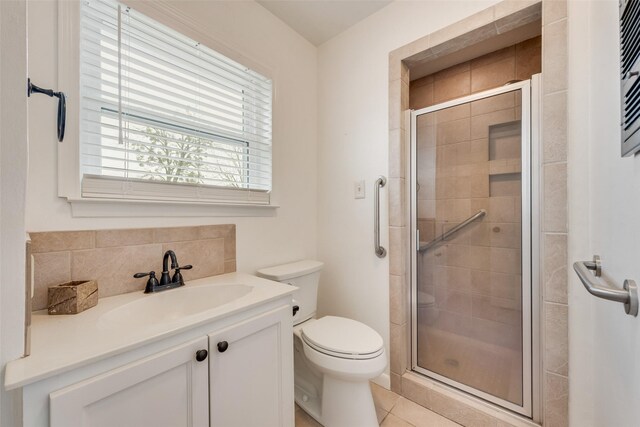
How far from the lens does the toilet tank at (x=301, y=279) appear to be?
153 centimetres

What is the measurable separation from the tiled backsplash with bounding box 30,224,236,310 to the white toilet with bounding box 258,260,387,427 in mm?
334

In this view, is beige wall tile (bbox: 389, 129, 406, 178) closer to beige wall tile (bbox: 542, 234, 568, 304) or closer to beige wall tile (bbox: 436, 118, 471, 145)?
beige wall tile (bbox: 436, 118, 471, 145)

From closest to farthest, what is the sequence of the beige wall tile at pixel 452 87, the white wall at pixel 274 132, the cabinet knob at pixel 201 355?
1. the cabinet knob at pixel 201 355
2. the white wall at pixel 274 132
3. the beige wall tile at pixel 452 87

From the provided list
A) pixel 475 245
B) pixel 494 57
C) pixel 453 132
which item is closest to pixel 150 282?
pixel 475 245

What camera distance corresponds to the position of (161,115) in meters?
1.22

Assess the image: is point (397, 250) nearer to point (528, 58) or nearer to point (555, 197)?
point (555, 197)

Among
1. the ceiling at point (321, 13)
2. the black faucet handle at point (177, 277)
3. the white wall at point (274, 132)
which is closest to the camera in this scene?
the white wall at point (274, 132)

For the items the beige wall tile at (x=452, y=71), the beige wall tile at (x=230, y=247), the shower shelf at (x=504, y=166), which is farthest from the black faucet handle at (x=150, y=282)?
the beige wall tile at (x=452, y=71)

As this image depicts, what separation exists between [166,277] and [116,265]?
0.64ft

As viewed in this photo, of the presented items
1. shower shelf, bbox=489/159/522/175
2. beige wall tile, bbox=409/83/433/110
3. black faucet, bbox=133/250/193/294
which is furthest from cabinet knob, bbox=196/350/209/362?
beige wall tile, bbox=409/83/433/110

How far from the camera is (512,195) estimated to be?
1.42 meters

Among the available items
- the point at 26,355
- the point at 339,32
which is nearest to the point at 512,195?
the point at 339,32

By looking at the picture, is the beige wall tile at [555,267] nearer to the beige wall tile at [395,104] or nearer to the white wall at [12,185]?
the beige wall tile at [395,104]

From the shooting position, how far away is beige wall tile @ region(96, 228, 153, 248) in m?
A: 1.05
